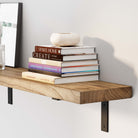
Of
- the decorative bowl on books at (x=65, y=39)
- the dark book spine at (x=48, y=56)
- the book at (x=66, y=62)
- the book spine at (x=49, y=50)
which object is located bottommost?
the book at (x=66, y=62)

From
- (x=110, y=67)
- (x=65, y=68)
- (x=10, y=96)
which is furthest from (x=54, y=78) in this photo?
(x=10, y=96)

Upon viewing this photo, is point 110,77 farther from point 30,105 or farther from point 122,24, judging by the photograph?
point 30,105

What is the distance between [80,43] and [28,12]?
12.2 inches

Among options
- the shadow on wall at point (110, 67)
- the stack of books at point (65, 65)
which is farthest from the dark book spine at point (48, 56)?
the shadow on wall at point (110, 67)

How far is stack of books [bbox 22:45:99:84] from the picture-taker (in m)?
1.01

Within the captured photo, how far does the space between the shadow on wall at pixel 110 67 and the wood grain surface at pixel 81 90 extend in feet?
0.08


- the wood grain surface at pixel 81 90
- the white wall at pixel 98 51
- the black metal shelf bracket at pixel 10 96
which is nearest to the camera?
the wood grain surface at pixel 81 90

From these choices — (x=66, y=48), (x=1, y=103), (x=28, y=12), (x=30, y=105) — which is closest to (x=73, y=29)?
(x=66, y=48)

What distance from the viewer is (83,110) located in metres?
1.17

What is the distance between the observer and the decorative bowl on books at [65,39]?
104 cm

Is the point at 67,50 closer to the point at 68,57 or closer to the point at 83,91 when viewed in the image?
the point at 68,57

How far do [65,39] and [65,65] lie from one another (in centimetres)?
8

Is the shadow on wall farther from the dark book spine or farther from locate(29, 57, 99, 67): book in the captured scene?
the dark book spine

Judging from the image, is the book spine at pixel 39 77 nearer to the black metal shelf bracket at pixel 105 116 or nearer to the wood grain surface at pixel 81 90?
the wood grain surface at pixel 81 90
